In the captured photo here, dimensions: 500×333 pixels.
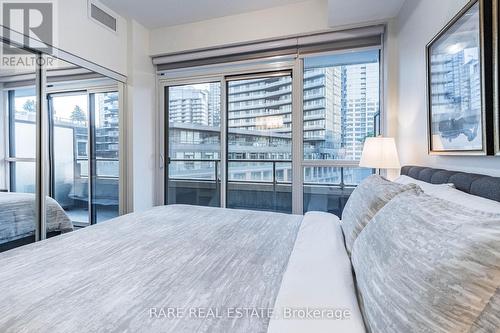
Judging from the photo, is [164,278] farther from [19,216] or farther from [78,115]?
[78,115]

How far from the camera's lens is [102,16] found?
2.88 metres

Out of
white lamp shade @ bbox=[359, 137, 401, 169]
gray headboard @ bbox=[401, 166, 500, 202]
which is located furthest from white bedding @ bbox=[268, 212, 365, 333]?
white lamp shade @ bbox=[359, 137, 401, 169]

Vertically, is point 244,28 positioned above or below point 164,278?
above

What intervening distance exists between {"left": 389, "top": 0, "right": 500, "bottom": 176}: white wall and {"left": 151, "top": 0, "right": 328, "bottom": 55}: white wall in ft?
2.83

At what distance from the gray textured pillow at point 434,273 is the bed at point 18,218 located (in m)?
2.86

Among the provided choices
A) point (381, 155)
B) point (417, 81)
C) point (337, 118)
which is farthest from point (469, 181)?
point (337, 118)

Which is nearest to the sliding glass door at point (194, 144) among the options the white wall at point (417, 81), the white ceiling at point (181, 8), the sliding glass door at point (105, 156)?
the sliding glass door at point (105, 156)

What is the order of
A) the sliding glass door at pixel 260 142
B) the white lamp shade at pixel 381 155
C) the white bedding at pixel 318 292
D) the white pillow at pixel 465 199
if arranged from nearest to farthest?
1. the white bedding at pixel 318 292
2. the white pillow at pixel 465 199
3. the white lamp shade at pixel 381 155
4. the sliding glass door at pixel 260 142

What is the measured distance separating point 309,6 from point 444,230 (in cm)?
289

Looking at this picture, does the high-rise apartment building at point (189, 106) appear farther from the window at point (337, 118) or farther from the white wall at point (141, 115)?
the window at point (337, 118)

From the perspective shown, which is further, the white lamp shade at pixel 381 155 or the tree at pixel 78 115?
Result: the tree at pixel 78 115

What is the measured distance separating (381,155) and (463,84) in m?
0.90

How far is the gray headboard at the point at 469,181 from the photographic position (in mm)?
943

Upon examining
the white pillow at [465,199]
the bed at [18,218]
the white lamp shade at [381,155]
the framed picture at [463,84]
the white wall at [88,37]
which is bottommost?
the bed at [18,218]
